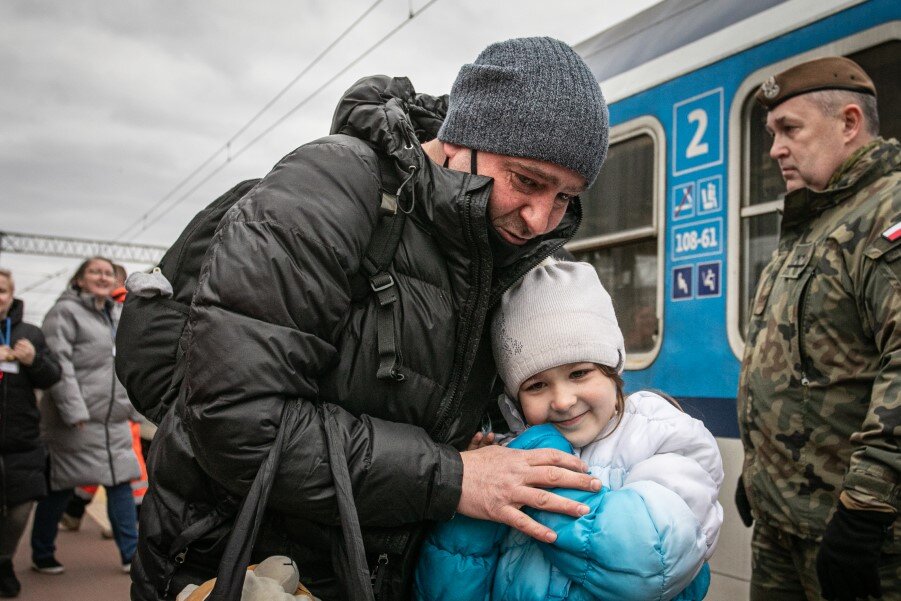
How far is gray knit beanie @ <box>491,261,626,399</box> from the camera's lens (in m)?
1.68

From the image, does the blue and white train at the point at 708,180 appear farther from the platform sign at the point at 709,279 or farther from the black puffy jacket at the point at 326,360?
the black puffy jacket at the point at 326,360

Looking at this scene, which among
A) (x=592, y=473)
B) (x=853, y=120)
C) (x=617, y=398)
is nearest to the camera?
(x=592, y=473)

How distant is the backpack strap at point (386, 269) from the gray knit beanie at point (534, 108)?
9.1 inches

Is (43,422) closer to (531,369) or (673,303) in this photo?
(673,303)

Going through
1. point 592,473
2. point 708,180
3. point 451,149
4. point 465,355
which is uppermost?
point 708,180

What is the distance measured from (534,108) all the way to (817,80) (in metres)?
1.49

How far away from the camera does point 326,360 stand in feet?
4.41

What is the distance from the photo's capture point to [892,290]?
2.10 m

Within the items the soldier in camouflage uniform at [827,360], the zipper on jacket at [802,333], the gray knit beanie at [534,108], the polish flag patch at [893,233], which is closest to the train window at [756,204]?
the soldier in camouflage uniform at [827,360]

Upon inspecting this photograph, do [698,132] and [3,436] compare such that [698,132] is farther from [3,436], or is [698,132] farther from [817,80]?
[3,436]

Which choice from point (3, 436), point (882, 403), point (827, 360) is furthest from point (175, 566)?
point (3, 436)

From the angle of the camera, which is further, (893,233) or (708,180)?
(708,180)

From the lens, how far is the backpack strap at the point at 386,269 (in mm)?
1392

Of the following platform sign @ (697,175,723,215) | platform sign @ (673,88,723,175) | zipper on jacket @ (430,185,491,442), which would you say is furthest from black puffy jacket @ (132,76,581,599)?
platform sign @ (673,88,723,175)
